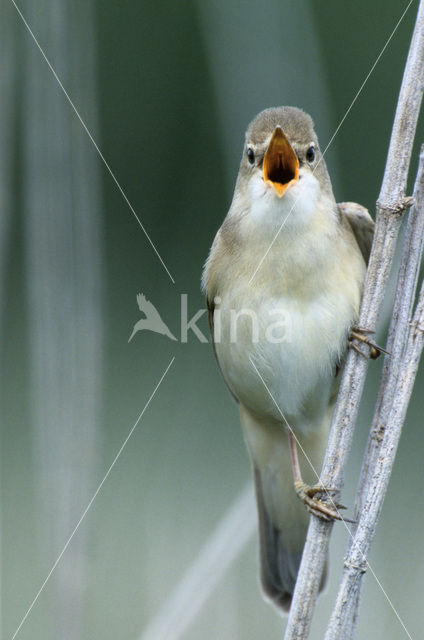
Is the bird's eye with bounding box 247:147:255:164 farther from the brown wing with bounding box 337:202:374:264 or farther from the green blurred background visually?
the brown wing with bounding box 337:202:374:264

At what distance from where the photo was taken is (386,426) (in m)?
1.88

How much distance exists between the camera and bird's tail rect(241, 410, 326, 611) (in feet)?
9.51

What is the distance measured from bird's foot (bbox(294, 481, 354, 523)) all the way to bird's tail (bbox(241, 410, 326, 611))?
10.8 inches

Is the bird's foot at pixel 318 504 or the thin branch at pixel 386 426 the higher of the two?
the thin branch at pixel 386 426

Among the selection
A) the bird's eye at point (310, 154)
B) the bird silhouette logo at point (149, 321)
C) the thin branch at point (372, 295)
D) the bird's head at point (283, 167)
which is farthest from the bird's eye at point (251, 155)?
the bird silhouette logo at point (149, 321)

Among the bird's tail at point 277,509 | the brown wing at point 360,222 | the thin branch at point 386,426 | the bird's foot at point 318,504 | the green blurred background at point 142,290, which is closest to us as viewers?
the thin branch at point 386,426

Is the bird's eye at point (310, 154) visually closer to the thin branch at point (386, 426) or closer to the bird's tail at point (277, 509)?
the thin branch at point (386, 426)

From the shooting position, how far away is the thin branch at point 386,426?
1789mm

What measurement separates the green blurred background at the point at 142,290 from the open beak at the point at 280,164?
0.29 metres

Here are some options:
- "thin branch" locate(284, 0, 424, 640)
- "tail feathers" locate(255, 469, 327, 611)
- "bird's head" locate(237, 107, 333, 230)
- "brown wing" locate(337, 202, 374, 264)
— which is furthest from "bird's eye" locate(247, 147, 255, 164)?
"tail feathers" locate(255, 469, 327, 611)

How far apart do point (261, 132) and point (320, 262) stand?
16.4 inches

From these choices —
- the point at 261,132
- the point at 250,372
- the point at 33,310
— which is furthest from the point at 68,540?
the point at 261,132

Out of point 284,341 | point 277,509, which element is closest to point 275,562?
point 277,509

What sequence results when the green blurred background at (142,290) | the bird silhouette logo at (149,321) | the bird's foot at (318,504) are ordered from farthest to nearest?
1. the bird silhouette logo at (149,321)
2. the green blurred background at (142,290)
3. the bird's foot at (318,504)
